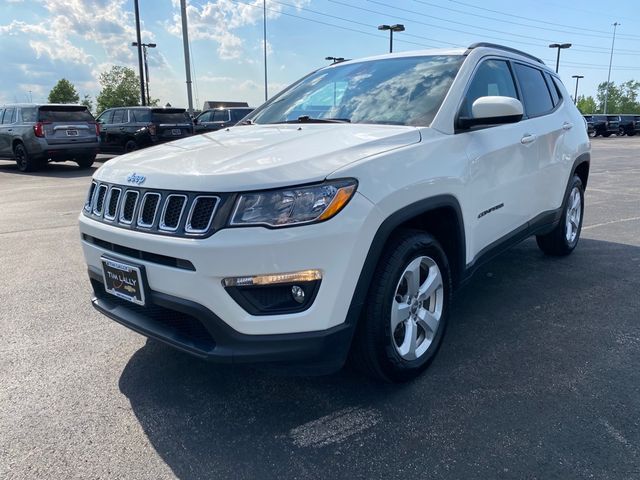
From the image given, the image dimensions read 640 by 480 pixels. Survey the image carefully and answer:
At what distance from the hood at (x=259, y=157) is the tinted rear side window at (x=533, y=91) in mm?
1874

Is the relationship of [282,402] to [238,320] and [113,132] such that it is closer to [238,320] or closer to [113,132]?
[238,320]

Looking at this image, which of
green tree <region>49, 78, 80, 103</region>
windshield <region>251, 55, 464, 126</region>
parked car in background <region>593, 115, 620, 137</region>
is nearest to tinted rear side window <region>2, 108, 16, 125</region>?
windshield <region>251, 55, 464, 126</region>

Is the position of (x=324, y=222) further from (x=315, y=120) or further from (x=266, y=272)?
(x=315, y=120)

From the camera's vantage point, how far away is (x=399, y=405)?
104 inches

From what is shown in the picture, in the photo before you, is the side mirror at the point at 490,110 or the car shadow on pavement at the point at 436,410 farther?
the side mirror at the point at 490,110

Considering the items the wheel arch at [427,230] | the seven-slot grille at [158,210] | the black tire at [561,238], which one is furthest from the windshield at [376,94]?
the black tire at [561,238]

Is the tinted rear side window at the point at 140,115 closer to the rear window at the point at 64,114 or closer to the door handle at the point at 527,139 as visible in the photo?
the rear window at the point at 64,114

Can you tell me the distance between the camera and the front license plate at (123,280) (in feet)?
8.07

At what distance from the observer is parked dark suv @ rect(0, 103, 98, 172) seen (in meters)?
13.5

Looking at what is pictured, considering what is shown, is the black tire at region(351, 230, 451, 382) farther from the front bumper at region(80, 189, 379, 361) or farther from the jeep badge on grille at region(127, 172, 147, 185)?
the jeep badge on grille at region(127, 172, 147, 185)

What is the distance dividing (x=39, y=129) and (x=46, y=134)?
20 centimetres

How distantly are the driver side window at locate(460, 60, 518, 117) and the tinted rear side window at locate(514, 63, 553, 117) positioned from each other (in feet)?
0.70

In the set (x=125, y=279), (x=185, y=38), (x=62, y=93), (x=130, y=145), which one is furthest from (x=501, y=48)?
(x=62, y=93)

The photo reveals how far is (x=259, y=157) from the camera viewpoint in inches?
96.0
